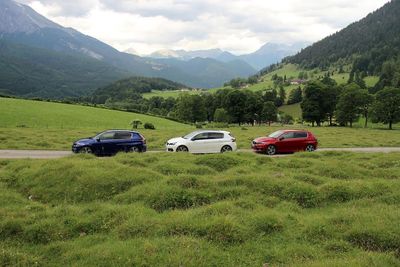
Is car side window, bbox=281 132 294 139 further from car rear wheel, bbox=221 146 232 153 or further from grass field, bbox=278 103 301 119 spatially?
grass field, bbox=278 103 301 119

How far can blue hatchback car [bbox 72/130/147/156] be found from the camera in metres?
25.0

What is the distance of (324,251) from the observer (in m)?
9.35

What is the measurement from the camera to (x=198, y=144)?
2609 cm

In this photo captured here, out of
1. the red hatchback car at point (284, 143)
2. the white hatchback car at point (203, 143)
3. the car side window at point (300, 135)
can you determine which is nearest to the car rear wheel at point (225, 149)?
the white hatchback car at point (203, 143)

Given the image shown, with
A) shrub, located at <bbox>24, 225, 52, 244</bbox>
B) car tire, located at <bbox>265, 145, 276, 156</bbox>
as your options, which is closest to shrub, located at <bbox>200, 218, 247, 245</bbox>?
shrub, located at <bbox>24, 225, 52, 244</bbox>

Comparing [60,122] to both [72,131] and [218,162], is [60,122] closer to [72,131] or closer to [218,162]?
[72,131]

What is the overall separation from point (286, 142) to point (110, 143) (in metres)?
13.1

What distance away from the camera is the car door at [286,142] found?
28031mm

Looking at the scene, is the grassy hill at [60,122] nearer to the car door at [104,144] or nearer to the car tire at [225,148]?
the car door at [104,144]

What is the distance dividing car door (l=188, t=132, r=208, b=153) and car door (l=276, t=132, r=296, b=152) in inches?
228

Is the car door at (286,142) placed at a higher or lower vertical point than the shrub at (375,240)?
higher

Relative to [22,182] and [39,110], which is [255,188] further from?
[39,110]

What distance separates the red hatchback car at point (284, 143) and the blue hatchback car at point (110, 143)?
888 cm

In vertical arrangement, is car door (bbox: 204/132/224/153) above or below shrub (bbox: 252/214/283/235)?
above
